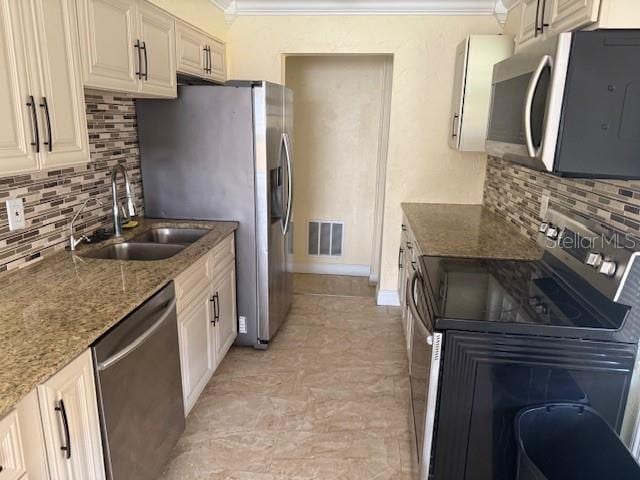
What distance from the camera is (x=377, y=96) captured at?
14.1 ft

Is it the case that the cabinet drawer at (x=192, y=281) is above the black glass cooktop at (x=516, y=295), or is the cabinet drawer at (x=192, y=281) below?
below

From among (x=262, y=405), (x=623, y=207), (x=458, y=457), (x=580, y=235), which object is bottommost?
(x=262, y=405)

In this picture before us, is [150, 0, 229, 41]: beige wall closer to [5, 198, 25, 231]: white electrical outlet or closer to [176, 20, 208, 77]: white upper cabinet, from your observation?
[176, 20, 208, 77]: white upper cabinet

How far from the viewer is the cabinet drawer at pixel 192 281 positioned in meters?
2.01

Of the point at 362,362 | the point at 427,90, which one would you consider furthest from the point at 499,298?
the point at 427,90

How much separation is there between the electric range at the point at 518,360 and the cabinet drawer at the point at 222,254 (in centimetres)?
125

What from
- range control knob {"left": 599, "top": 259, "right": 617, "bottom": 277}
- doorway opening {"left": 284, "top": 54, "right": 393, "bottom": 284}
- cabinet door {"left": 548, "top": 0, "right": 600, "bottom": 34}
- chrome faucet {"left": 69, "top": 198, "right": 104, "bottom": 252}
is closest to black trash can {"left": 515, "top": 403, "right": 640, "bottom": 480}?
range control knob {"left": 599, "top": 259, "right": 617, "bottom": 277}

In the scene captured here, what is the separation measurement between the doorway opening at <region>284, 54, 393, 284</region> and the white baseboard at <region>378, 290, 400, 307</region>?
44 centimetres

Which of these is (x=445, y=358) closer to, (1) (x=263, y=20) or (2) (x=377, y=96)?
(1) (x=263, y=20)

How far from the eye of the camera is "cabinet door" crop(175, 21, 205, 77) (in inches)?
101

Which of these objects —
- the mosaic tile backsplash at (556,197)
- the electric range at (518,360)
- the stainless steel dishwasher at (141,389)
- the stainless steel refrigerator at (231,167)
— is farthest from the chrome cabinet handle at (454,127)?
the stainless steel dishwasher at (141,389)

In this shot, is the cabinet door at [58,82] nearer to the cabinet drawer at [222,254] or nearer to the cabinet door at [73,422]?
the cabinet door at [73,422]

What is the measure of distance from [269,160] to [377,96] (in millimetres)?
1893

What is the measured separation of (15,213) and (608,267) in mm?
2204
